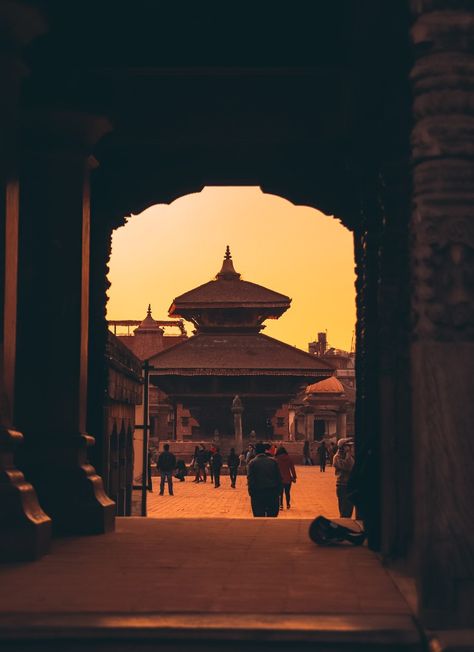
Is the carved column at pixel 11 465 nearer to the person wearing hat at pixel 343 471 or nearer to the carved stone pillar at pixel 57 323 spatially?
the carved stone pillar at pixel 57 323

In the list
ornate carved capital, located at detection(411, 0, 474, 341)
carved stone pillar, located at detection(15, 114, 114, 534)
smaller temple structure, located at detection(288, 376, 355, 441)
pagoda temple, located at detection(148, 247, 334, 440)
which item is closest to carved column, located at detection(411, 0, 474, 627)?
ornate carved capital, located at detection(411, 0, 474, 341)

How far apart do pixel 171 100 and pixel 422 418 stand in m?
6.72

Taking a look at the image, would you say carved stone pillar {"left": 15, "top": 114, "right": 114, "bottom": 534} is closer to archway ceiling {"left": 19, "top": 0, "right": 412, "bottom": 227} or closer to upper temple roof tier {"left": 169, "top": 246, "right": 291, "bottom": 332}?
archway ceiling {"left": 19, "top": 0, "right": 412, "bottom": 227}

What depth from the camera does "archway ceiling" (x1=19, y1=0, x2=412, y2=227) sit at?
879 cm

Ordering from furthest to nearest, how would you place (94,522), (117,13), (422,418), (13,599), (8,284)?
(94,522) < (117,13) < (8,284) < (13,599) < (422,418)

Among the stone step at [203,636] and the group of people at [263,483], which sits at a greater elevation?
the group of people at [263,483]

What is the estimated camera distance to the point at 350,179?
493 inches

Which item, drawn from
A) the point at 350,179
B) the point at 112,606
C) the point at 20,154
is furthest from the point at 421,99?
the point at 350,179

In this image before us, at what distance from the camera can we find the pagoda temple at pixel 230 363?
5547 cm

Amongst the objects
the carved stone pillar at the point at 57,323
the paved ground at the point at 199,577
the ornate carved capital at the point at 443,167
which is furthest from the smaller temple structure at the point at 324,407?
the ornate carved capital at the point at 443,167

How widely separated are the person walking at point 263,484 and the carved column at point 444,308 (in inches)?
410

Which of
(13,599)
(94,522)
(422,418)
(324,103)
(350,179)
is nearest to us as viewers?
(422,418)

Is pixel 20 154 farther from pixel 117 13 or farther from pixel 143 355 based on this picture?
pixel 143 355

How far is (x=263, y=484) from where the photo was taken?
1611 cm
